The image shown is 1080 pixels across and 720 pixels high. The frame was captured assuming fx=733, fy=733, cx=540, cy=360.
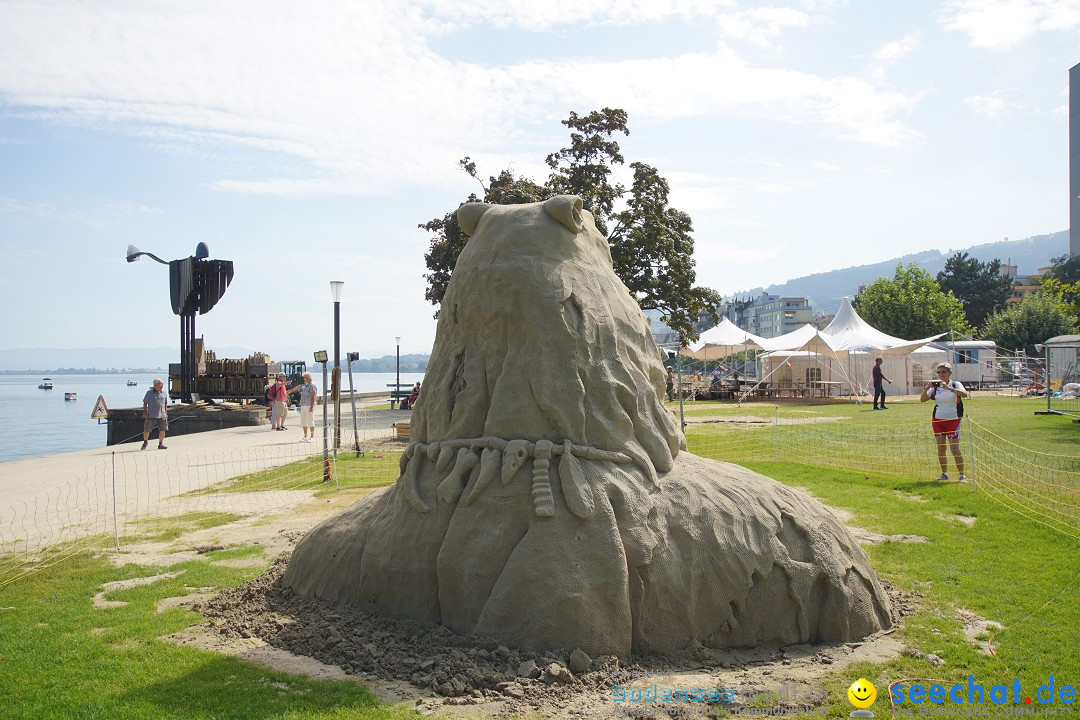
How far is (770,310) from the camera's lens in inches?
5655

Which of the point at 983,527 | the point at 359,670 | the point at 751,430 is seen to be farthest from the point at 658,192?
the point at 359,670

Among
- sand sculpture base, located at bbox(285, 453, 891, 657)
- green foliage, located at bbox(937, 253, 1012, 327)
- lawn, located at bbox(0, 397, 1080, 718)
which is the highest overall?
green foliage, located at bbox(937, 253, 1012, 327)

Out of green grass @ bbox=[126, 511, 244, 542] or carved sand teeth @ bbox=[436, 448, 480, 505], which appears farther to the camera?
green grass @ bbox=[126, 511, 244, 542]

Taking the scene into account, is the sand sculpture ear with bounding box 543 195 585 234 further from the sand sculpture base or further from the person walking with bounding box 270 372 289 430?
the person walking with bounding box 270 372 289 430

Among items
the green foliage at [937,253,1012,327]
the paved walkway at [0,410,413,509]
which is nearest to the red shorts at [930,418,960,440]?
the paved walkway at [0,410,413,509]

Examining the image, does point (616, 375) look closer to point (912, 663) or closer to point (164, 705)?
point (912, 663)

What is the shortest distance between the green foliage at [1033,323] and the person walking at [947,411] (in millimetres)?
40538

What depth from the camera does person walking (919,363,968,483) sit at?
10.4 m

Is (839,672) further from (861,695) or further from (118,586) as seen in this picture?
(118,586)

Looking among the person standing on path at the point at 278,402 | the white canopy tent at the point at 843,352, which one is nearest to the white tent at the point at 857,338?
the white canopy tent at the point at 843,352

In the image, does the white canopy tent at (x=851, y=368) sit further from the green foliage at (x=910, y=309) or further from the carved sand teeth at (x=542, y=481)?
the carved sand teeth at (x=542, y=481)

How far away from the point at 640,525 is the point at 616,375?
1.05 meters

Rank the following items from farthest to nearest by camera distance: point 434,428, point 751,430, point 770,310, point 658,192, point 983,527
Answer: point 770,310, point 658,192, point 751,430, point 983,527, point 434,428

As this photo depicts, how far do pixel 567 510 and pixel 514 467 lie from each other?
45 centimetres
